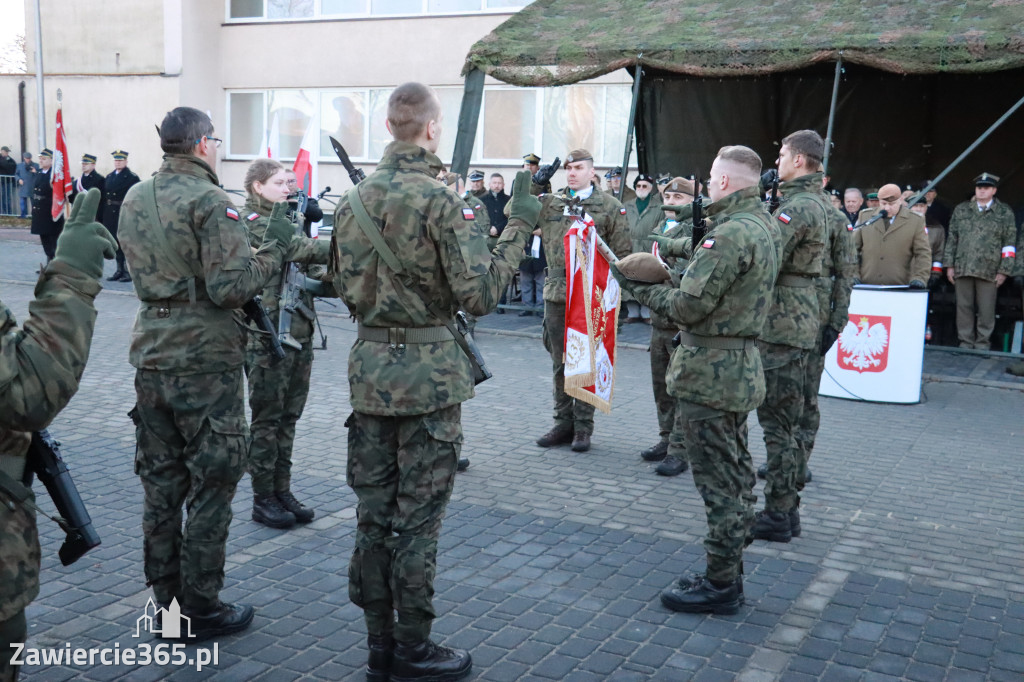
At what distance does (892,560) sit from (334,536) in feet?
10.2

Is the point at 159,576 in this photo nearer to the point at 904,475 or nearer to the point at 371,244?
the point at 371,244

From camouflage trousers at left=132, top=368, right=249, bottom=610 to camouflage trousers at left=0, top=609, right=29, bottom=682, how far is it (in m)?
1.50

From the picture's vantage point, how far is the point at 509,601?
478 cm

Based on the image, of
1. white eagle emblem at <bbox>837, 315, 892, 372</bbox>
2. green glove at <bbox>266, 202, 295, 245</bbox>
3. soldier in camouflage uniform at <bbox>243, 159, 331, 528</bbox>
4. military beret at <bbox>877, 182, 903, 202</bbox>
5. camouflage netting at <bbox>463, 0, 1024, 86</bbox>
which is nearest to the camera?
green glove at <bbox>266, 202, 295, 245</bbox>

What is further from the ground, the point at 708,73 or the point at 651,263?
the point at 708,73

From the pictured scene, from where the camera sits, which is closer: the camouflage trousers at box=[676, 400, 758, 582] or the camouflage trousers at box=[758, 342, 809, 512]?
the camouflage trousers at box=[676, 400, 758, 582]

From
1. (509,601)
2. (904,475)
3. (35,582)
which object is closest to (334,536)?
(509,601)

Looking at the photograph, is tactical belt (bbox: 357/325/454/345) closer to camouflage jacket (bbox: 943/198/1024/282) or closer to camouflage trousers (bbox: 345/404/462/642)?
camouflage trousers (bbox: 345/404/462/642)

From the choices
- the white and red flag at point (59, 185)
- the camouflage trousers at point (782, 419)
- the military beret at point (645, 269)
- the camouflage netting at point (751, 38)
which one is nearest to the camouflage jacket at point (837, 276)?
the camouflage trousers at point (782, 419)

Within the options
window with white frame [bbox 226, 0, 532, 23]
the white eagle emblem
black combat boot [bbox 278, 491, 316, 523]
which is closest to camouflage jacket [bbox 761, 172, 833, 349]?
black combat boot [bbox 278, 491, 316, 523]

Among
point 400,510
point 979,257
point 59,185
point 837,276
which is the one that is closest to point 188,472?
point 400,510

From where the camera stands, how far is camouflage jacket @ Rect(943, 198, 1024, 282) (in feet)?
39.7

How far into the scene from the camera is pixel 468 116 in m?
12.7

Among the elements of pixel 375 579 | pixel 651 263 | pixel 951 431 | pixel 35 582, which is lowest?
pixel 951 431
